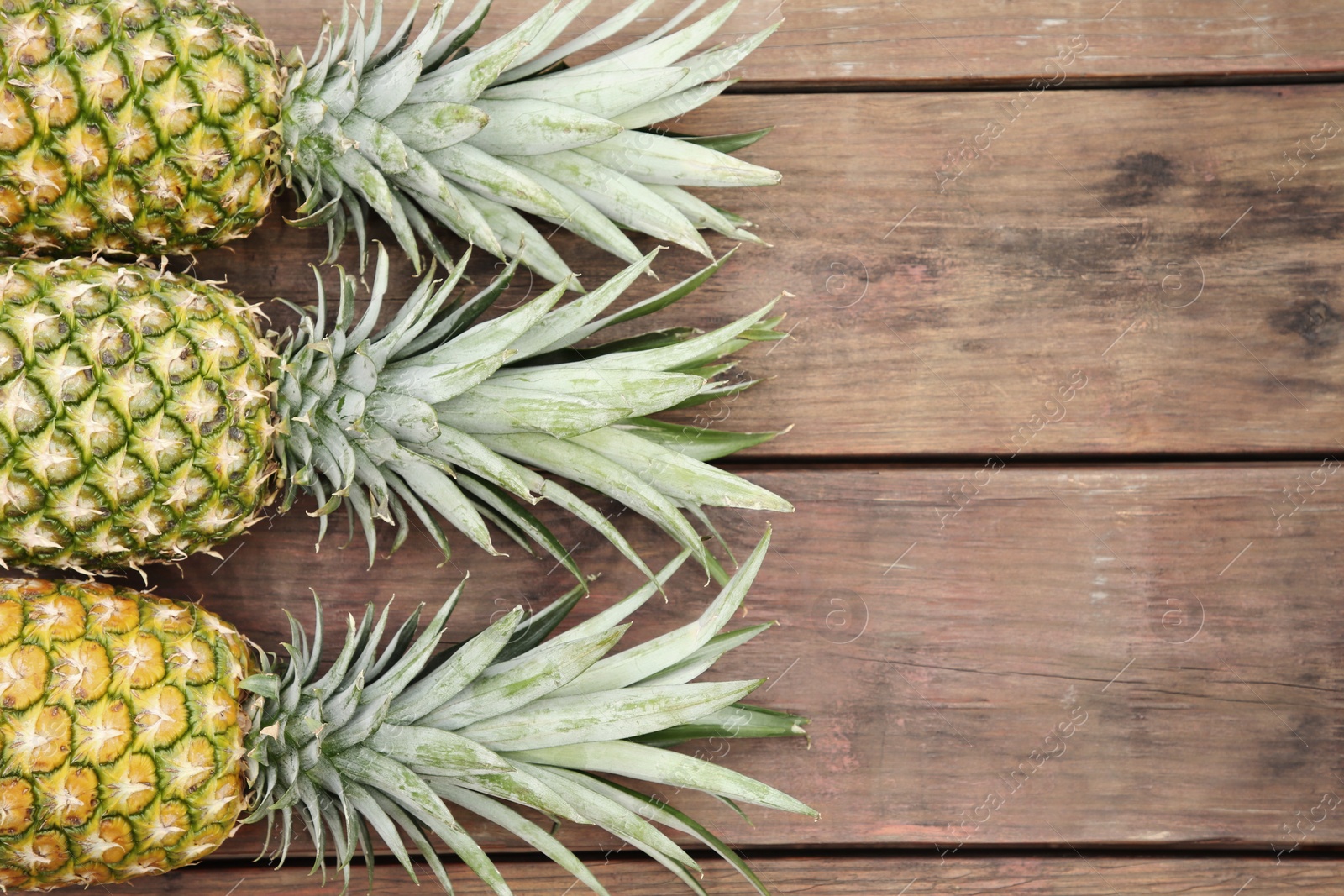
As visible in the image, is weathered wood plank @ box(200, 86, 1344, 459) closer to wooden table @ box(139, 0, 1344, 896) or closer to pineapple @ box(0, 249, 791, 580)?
wooden table @ box(139, 0, 1344, 896)

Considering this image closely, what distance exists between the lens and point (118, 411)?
129 centimetres

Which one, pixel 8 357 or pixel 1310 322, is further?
pixel 1310 322

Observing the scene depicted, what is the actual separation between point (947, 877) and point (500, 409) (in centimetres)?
142

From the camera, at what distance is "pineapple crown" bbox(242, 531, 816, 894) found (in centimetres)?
136

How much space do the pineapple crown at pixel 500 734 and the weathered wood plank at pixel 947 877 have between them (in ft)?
1.26

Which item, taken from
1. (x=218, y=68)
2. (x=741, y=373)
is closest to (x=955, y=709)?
(x=741, y=373)

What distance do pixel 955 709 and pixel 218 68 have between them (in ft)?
6.11

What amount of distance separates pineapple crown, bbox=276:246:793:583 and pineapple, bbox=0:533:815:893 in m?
0.18

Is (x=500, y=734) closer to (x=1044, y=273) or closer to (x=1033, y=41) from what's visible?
(x=1044, y=273)

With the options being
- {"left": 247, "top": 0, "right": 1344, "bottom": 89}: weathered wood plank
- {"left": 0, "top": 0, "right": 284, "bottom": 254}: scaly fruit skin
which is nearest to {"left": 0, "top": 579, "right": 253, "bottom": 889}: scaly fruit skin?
{"left": 0, "top": 0, "right": 284, "bottom": 254}: scaly fruit skin

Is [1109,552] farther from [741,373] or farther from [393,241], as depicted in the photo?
[393,241]

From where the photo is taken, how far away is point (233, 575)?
5.83ft

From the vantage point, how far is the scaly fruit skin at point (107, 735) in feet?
4.24

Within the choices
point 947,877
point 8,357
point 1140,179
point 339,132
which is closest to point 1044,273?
point 1140,179
